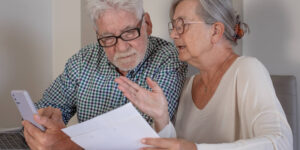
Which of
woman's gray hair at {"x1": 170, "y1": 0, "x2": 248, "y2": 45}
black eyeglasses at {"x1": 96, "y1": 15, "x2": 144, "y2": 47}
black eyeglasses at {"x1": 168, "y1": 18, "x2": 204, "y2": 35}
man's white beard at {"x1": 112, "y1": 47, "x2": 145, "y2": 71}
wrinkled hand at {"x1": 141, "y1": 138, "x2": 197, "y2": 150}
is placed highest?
woman's gray hair at {"x1": 170, "y1": 0, "x2": 248, "y2": 45}

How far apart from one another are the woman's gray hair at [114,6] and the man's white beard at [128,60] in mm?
148

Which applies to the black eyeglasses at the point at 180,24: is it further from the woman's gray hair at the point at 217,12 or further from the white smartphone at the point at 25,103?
the white smartphone at the point at 25,103

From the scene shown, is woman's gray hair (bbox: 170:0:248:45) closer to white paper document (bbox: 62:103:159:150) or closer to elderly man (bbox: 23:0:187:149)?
elderly man (bbox: 23:0:187:149)

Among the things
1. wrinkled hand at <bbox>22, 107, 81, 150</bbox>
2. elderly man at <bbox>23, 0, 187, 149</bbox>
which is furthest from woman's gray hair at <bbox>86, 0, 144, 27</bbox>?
wrinkled hand at <bbox>22, 107, 81, 150</bbox>

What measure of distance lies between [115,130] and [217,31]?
0.62 m

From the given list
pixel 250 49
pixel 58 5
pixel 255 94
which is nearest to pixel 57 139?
pixel 255 94

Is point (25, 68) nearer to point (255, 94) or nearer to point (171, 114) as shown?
point (171, 114)

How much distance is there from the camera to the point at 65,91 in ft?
5.59

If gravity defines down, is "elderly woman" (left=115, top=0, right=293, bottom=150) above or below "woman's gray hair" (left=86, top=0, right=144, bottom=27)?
below

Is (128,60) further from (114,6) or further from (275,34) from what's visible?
(275,34)

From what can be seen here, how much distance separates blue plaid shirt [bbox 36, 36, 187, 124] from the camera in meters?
1.53

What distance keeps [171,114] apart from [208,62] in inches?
10.6

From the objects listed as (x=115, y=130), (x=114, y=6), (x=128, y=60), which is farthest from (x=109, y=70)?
(x=115, y=130)

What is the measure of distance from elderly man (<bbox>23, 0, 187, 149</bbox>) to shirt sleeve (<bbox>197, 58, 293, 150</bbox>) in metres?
0.36
